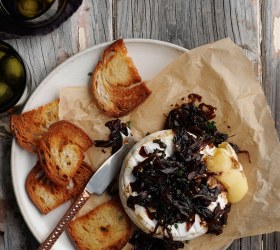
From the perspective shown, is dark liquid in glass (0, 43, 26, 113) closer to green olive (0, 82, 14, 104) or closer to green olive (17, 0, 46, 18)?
green olive (0, 82, 14, 104)

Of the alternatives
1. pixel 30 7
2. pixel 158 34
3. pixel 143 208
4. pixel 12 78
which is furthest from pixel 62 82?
pixel 143 208

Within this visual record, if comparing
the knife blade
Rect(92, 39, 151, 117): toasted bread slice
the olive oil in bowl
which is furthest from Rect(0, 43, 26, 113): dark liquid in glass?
the knife blade

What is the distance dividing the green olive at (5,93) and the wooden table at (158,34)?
0.13 meters

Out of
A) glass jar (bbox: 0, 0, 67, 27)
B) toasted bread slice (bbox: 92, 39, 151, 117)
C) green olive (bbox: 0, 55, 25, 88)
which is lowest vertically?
toasted bread slice (bbox: 92, 39, 151, 117)

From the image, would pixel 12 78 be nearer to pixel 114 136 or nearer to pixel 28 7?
pixel 28 7

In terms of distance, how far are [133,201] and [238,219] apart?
39cm

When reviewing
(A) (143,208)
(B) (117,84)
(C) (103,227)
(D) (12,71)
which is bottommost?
(C) (103,227)

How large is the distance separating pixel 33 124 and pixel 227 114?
68 cm

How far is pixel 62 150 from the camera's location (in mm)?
2074

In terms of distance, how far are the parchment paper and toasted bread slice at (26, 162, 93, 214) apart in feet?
0.21

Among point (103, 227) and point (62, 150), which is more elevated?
point (62, 150)

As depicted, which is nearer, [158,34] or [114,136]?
[114,136]

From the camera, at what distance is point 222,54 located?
209 cm

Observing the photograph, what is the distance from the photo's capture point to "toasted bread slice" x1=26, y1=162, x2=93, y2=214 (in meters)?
2.06
